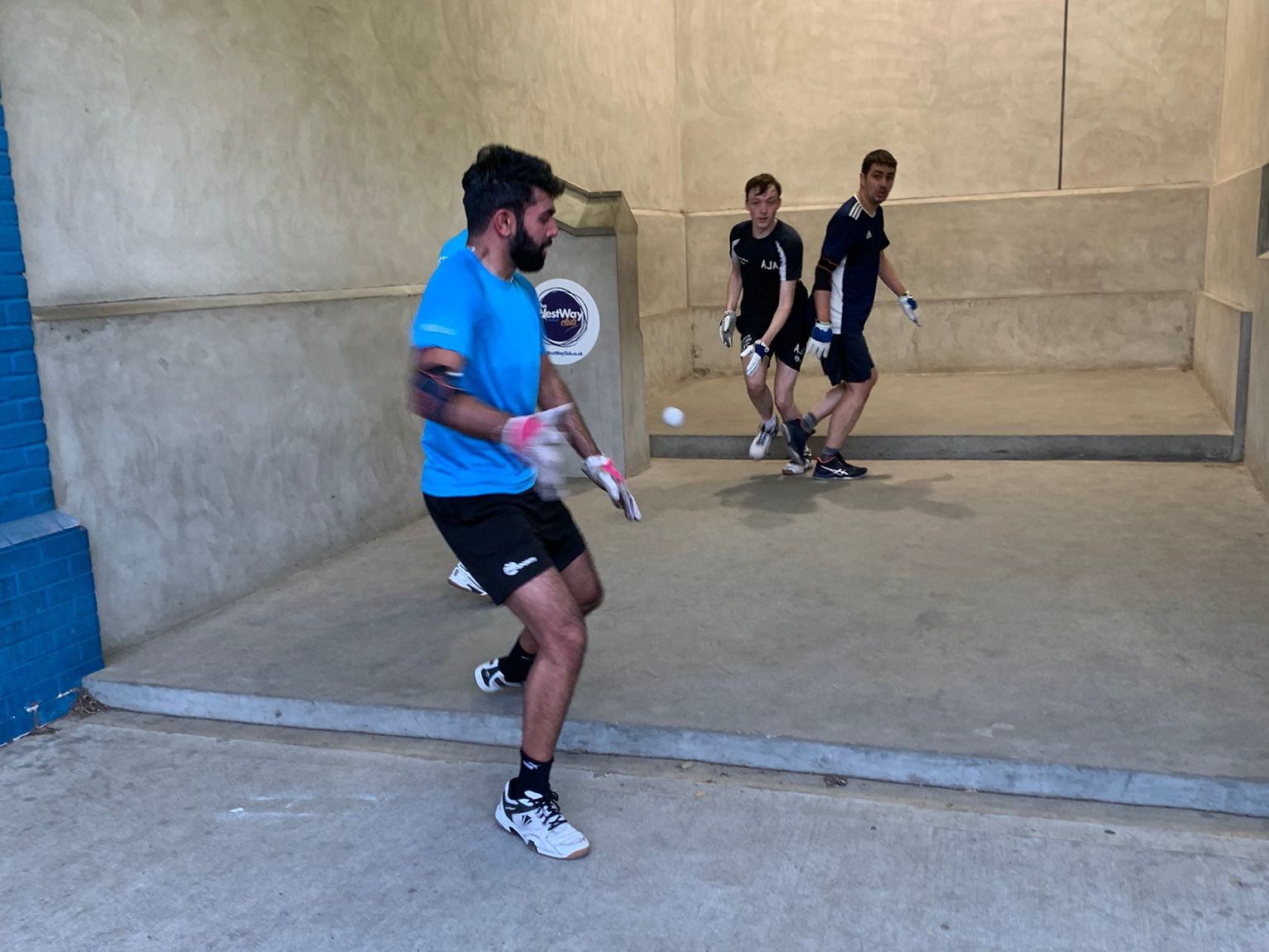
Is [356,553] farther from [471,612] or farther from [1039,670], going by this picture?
[1039,670]

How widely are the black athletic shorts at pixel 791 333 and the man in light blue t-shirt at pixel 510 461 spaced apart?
397 centimetres

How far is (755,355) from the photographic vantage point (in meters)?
6.69

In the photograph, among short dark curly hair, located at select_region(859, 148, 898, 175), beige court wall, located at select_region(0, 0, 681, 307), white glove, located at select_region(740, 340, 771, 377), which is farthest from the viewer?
white glove, located at select_region(740, 340, 771, 377)

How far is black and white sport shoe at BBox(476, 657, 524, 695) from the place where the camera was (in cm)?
379

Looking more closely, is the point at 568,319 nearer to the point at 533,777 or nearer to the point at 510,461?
the point at 510,461

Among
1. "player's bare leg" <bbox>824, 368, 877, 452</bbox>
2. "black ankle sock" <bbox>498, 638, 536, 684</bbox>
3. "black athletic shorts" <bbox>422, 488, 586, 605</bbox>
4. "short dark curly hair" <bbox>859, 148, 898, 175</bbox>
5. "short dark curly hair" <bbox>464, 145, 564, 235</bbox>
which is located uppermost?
"short dark curly hair" <bbox>859, 148, 898, 175</bbox>

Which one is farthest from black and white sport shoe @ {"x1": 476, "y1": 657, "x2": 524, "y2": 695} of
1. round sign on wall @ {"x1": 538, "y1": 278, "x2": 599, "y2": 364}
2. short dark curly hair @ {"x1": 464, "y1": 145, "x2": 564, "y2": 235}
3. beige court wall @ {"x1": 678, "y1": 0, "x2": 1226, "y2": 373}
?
beige court wall @ {"x1": 678, "y1": 0, "x2": 1226, "y2": 373}

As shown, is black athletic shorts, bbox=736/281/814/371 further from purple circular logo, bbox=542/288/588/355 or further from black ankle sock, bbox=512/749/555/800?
black ankle sock, bbox=512/749/555/800

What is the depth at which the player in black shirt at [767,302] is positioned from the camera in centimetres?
670

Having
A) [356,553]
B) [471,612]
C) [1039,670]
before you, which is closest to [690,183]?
[356,553]

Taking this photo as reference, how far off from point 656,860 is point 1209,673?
2.04 meters

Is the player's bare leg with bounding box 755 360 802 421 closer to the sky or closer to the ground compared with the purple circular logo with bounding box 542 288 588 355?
closer to the ground

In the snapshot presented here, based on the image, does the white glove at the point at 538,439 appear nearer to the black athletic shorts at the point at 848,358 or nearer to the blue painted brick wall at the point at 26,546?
the blue painted brick wall at the point at 26,546

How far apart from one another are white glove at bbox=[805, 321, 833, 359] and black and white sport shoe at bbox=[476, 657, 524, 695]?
3.44 m
